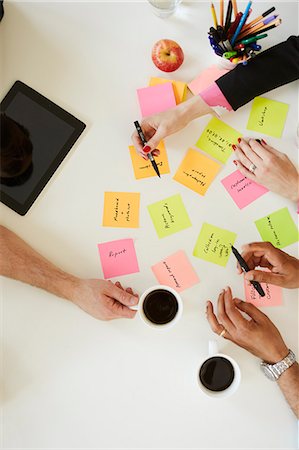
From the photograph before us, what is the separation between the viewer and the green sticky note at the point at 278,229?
1169 millimetres

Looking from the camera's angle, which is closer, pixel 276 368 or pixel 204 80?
pixel 276 368

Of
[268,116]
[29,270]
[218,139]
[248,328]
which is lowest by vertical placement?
[29,270]

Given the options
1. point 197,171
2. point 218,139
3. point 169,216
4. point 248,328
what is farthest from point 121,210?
point 248,328

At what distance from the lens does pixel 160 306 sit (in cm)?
105

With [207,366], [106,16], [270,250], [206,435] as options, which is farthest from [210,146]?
[206,435]

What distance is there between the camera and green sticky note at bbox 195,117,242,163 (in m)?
1.19

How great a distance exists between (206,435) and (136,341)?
0.95 feet

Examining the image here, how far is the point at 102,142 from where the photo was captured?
3.82 feet

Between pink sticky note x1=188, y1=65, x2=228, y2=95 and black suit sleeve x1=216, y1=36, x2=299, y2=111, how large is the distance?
37 millimetres

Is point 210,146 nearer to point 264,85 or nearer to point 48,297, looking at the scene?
point 264,85

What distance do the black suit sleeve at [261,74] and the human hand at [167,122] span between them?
0.26ft

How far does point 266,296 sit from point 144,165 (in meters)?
0.47

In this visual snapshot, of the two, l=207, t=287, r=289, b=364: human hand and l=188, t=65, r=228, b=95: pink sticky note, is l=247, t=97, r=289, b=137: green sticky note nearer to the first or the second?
l=188, t=65, r=228, b=95: pink sticky note

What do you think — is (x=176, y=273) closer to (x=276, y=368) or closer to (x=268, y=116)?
(x=276, y=368)
